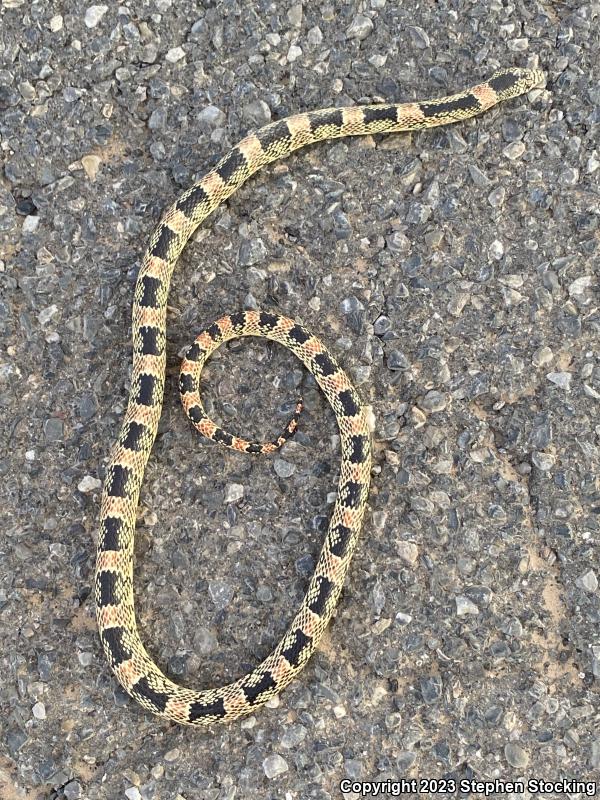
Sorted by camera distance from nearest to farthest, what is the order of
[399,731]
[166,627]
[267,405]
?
[399,731]
[166,627]
[267,405]

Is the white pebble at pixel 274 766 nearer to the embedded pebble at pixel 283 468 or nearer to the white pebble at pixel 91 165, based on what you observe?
the embedded pebble at pixel 283 468

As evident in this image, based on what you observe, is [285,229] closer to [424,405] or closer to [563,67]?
[424,405]

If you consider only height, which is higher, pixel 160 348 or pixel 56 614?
pixel 160 348

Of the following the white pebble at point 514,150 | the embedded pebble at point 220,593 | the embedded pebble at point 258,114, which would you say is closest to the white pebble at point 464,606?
the embedded pebble at point 220,593

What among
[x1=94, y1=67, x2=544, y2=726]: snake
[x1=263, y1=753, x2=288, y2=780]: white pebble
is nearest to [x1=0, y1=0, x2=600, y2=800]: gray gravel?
[x1=263, y1=753, x2=288, y2=780]: white pebble

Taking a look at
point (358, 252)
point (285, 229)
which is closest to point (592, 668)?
point (358, 252)

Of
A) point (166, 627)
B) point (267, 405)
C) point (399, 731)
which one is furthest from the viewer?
point (267, 405)

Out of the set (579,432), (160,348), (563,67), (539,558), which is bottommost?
(539,558)

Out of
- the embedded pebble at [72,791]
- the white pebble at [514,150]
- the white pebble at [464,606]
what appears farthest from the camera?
the white pebble at [514,150]

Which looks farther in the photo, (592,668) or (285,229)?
(285,229)
